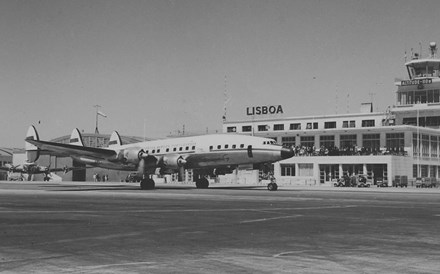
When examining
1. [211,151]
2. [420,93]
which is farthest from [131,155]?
[420,93]

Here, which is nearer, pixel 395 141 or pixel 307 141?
pixel 395 141

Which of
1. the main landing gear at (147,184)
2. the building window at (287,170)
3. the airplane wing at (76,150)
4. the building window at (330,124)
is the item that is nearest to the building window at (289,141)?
the building window at (287,170)

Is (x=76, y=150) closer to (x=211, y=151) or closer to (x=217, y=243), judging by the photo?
(x=211, y=151)

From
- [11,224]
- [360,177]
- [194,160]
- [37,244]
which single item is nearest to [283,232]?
[37,244]

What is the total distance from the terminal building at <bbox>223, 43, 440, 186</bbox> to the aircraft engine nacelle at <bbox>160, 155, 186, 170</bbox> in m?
30.2

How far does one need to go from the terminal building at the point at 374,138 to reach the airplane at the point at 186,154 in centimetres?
2915

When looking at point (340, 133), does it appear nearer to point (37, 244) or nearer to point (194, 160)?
point (194, 160)

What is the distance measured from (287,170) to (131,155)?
1508 inches

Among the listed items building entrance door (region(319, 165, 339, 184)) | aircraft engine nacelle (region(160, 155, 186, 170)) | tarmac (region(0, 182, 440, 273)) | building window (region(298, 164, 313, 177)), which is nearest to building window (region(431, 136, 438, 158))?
building entrance door (region(319, 165, 339, 184))

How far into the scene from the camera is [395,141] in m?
80.1

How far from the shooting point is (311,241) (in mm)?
12477

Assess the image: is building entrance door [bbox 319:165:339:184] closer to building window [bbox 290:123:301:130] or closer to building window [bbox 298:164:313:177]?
→ building window [bbox 298:164:313:177]

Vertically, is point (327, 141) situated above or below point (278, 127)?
below

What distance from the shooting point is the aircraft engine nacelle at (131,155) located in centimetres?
5072
